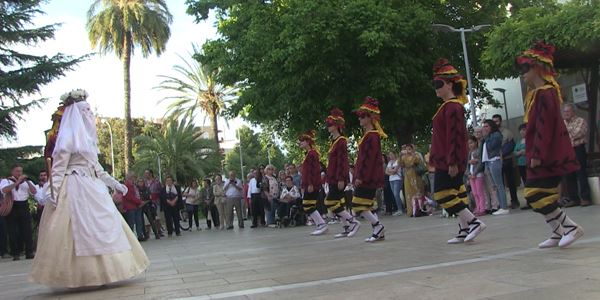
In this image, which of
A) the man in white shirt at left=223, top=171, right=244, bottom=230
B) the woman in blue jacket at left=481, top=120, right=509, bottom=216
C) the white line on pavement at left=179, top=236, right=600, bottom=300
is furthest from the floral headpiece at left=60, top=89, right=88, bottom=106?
the man in white shirt at left=223, top=171, right=244, bottom=230

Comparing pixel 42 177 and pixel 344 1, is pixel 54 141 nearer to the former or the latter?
pixel 42 177

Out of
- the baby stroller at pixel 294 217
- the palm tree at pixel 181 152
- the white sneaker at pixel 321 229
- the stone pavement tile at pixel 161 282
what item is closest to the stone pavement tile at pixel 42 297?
the stone pavement tile at pixel 161 282

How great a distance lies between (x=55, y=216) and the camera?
615 cm

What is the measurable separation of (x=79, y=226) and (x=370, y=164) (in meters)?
4.55

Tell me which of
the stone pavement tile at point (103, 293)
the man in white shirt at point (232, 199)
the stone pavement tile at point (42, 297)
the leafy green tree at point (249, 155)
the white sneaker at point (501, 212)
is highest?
the leafy green tree at point (249, 155)

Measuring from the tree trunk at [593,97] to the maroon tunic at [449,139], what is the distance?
1068 centimetres

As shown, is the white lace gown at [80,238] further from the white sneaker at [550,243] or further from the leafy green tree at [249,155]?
the leafy green tree at [249,155]

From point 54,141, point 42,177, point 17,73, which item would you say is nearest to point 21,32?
point 17,73

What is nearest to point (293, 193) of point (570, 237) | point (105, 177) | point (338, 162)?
point (338, 162)

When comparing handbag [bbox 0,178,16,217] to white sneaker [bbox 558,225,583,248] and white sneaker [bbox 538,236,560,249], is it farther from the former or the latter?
white sneaker [bbox 558,225,583,248]

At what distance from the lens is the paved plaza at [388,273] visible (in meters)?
4.45

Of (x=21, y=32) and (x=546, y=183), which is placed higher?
(x=21, y=32)

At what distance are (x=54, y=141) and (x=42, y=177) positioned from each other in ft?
23.5

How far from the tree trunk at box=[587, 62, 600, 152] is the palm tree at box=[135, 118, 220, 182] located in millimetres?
36995
